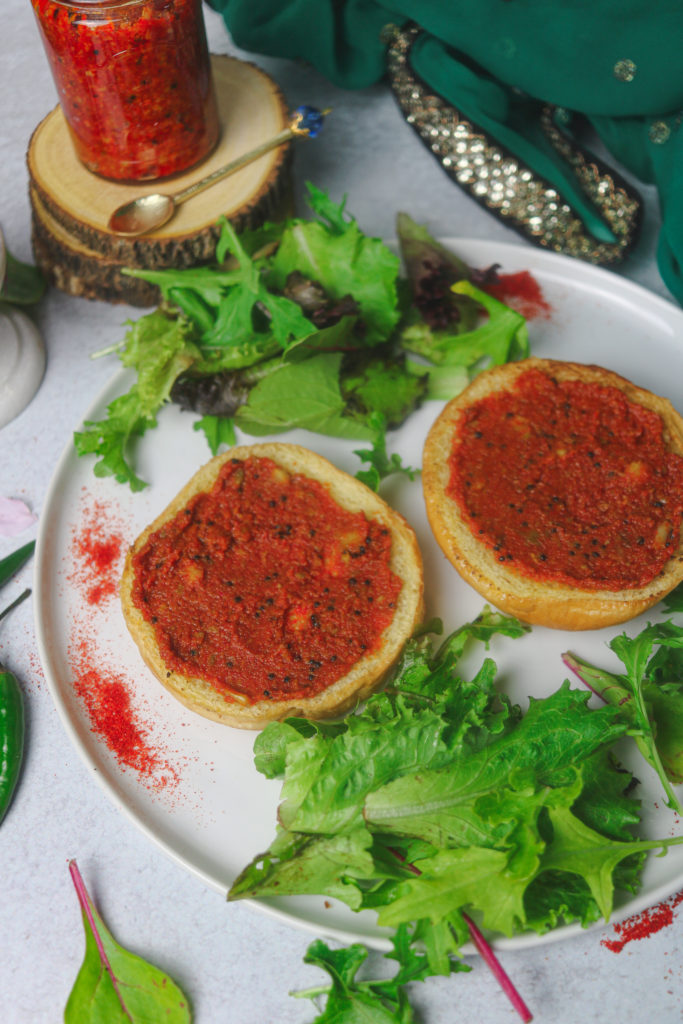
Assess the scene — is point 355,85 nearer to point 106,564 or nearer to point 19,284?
point 19,284

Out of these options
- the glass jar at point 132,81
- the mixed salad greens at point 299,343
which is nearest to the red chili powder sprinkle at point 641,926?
the mixed salad greens at point 299,343

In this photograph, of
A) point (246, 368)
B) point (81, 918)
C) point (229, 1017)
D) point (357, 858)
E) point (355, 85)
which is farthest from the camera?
point (355, 85)

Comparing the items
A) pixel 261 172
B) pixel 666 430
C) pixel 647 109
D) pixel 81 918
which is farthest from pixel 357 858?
pixel 647 109

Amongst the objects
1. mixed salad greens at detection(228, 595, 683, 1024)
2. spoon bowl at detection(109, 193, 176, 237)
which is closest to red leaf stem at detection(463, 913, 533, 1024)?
mixed salad greens at detection(228, 595, 683, 1024)

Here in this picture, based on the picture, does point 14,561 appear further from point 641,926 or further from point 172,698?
point 641,926

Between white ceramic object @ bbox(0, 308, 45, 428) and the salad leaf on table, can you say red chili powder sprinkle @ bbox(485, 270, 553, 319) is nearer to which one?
the salad leaf on table

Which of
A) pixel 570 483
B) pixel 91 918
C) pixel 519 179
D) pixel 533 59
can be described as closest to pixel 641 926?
pixel 570 483
